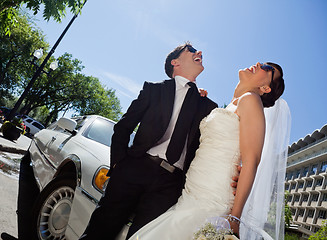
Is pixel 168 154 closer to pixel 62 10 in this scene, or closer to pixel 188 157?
pixel 188 157

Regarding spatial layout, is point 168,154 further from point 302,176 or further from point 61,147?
point 302,176

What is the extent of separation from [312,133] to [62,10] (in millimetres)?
57364

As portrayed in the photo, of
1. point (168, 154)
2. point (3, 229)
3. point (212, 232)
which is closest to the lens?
point (212, 232)

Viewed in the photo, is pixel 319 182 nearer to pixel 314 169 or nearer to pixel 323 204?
pixel 314 169

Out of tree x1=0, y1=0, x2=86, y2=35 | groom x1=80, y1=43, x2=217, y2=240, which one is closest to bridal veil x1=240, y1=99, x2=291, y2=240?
groom x1=80, y1=43, x2=217, y2=240

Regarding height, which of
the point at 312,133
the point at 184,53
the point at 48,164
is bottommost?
the point at 48,164

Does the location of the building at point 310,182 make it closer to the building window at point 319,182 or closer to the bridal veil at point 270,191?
the building window at point 319,182

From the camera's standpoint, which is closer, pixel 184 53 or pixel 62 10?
pixel 184 53

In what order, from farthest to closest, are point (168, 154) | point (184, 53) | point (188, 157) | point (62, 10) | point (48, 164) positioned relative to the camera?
point (62, 10)
point (48, 164)
point (184, 53)
point (188, 157)
point (168, 154)

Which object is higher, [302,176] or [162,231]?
[302,176]

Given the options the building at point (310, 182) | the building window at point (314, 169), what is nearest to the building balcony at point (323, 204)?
the building at point (310, 182)

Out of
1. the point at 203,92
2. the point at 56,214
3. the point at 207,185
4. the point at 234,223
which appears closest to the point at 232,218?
the point at 234,223

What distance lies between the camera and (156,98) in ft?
6.97

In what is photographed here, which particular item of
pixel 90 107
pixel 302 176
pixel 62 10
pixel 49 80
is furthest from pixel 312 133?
pixel 62 10
